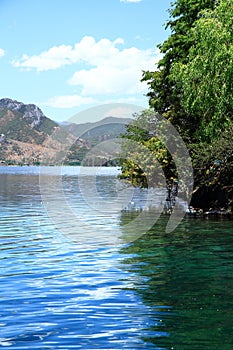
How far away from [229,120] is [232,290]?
18.0m

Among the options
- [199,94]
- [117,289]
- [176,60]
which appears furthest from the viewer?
[176,60]

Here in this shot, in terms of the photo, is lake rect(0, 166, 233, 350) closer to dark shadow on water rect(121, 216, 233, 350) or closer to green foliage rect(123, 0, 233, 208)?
dark shadow on water rect(121, 216, 233, 350)

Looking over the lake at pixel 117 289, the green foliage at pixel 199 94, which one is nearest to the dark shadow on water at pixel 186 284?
the lake at pixel 117 289

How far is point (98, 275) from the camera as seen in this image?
65.8ft

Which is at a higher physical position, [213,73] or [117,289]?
[213,73]

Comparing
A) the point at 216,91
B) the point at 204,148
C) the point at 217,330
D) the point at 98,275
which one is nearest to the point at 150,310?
the point at 217,330

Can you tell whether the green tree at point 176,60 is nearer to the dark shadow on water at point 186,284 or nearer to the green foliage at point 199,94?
the green foliage at point 199,94

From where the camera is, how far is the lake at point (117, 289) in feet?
42.4

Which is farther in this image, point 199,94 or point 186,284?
point 199,94

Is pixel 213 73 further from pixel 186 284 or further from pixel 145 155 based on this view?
pixel 186 284

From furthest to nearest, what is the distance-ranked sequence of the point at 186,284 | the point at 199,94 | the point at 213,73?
1. the point at 199,94
2. the point at 213,73
3. the point at 186,284

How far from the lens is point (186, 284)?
728 inches

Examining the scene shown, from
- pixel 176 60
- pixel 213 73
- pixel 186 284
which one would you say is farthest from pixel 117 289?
pixel 176 60

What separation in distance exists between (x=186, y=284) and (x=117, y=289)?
2607 millimetres
